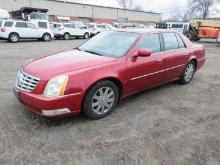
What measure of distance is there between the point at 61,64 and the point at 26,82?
0.63 meters

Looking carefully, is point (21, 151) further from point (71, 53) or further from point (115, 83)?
point (71, 53)

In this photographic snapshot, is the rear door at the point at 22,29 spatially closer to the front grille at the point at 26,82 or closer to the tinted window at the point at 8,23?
the tinted window at the point at 8,23

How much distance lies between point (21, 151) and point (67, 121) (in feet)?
3.38

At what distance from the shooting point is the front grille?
3.79m

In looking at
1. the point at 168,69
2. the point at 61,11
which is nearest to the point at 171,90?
the point at 168,69

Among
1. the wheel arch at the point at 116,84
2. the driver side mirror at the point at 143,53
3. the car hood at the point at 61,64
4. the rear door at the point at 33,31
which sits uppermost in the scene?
the rear door at the point at 33,31

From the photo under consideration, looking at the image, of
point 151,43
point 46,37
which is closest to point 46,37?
point 46,37

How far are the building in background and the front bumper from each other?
43750 mm

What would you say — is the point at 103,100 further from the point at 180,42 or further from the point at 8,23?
the point at 8,23

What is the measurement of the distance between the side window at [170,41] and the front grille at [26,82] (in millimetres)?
3019

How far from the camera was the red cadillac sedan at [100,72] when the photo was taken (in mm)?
3730

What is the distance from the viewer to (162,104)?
16.7 ft

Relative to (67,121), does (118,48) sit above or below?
above

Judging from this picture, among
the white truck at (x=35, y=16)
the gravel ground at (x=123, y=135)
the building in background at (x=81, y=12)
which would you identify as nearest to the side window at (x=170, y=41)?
the gravel ground at (x=123, y=135)
